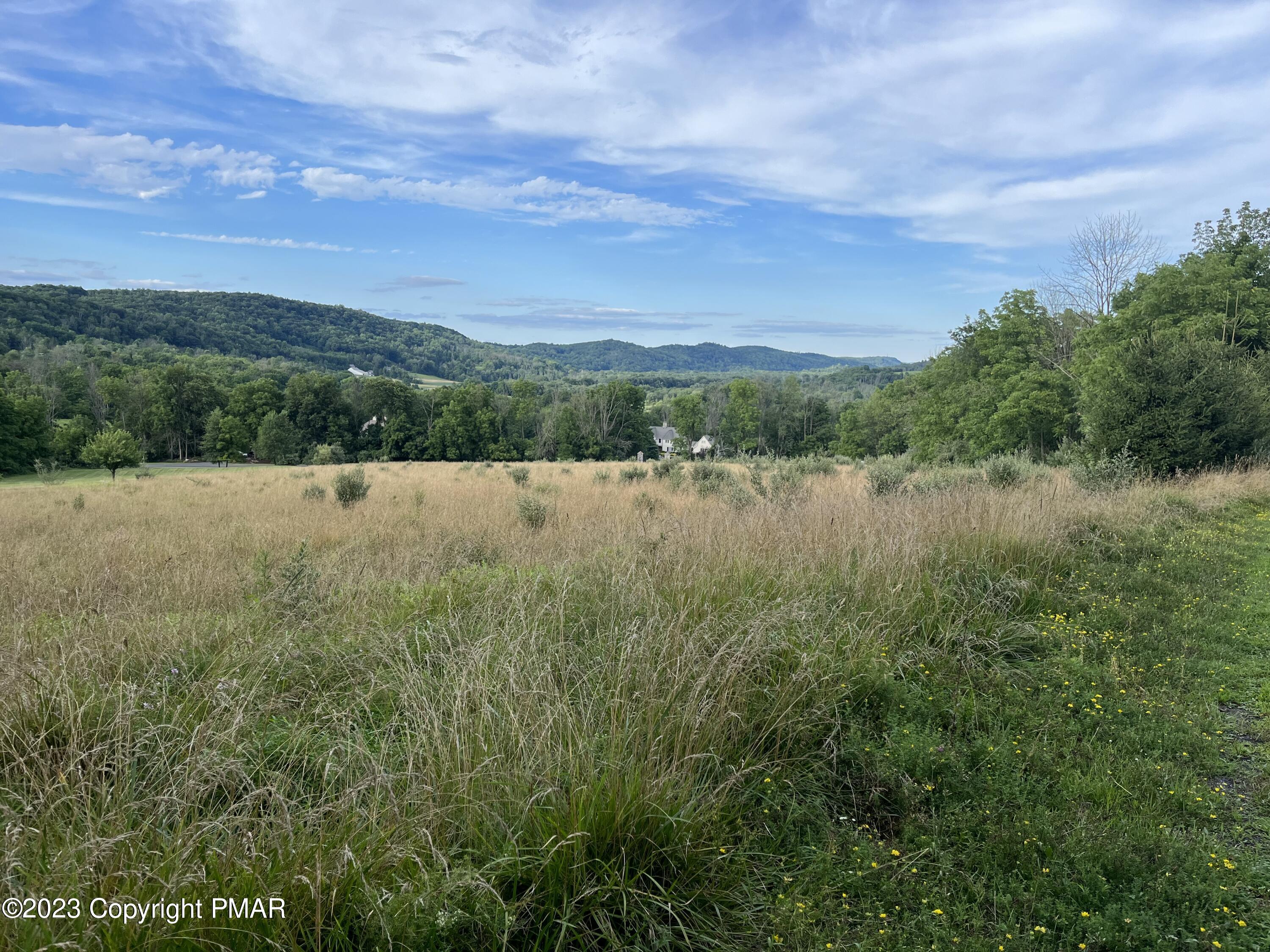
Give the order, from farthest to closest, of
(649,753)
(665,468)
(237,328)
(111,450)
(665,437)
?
(237,328)
(665,437)
(111,450)
(665,468)
(649,753)

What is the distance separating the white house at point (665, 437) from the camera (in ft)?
276

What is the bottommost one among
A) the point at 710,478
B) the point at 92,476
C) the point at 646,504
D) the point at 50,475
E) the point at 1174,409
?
the point at 92,476

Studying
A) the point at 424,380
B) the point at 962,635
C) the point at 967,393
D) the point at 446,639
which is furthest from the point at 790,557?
the point at 424,380

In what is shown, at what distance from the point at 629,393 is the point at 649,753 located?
7996cm

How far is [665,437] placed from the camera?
95562 mm

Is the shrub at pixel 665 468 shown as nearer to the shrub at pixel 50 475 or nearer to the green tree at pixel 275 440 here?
the shrub at pixel 50 475

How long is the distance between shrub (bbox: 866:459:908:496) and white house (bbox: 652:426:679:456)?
216 feet

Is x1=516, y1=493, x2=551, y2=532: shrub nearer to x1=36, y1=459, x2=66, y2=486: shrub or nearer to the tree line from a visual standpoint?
the tree line

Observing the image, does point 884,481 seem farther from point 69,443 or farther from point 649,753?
point 69,443

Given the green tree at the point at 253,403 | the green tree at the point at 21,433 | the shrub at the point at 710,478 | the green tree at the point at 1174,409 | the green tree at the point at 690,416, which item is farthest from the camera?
the green tree at the point at 690,416

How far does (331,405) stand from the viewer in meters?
70.4

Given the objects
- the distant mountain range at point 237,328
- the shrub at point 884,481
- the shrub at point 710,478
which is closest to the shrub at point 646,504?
the shrub at point 710,478

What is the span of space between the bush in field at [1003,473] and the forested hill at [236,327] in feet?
376

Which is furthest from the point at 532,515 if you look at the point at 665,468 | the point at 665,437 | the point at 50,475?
the point at 665,437
